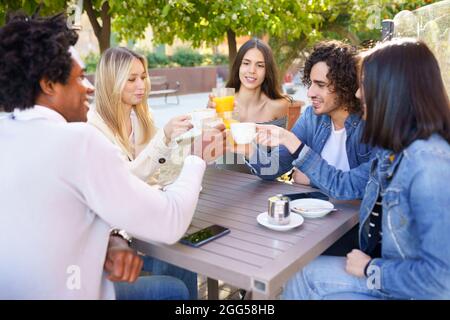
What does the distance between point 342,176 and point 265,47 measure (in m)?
1.85

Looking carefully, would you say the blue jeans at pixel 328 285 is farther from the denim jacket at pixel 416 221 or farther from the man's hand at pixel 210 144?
the man's hand at pixel 210 144

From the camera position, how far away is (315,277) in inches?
66.1

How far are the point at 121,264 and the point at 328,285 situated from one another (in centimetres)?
78

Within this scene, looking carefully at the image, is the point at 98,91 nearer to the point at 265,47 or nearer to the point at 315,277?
the point at 265,47

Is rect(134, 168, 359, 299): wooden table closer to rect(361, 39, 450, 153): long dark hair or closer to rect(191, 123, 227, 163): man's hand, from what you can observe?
rect(191, 123, 227, 163): man's hand

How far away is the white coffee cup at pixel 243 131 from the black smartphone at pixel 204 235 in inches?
20.0

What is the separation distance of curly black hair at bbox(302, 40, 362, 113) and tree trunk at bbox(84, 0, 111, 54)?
2203mm

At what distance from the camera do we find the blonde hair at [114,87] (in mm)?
2723

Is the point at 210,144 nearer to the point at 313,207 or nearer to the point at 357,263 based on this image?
the point at 313,207

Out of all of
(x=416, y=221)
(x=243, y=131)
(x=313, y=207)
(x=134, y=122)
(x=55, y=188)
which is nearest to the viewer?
(x=55, y=188)

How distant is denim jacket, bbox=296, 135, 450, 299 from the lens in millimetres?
1322

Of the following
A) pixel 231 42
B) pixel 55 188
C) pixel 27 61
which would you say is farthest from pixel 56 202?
pixel 231 42

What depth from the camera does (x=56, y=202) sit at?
4.09 ft
